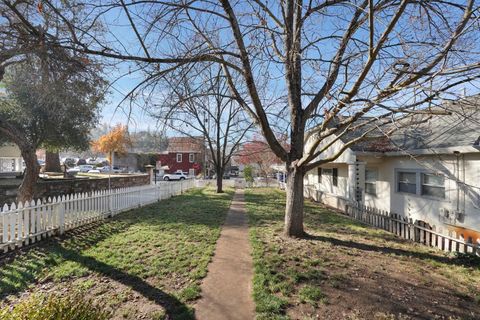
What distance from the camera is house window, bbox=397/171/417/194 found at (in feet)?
31.5

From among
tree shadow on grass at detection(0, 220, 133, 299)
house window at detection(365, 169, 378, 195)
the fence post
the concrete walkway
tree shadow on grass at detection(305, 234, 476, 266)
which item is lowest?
tree shadow on grass at detection(305, 234, 476, 266)

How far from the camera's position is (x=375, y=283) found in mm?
4445

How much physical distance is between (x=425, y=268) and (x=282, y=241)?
2893 mm

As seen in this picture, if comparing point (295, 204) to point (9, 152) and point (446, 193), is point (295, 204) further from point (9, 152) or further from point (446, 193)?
point (9, 152)

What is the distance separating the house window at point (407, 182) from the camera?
961cm

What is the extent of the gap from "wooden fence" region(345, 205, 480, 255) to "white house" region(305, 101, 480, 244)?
0.47 m

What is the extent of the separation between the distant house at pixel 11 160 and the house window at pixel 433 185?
3598 centimetres

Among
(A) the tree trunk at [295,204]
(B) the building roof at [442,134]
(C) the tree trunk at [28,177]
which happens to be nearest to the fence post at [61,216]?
(C) the tree trunk at [28,177]

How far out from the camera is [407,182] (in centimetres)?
997

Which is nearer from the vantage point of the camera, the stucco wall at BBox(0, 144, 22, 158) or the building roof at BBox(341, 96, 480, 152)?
the building roof at BBox(341, 96, 480, 152)

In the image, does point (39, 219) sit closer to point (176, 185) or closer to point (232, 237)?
point (232, 237)

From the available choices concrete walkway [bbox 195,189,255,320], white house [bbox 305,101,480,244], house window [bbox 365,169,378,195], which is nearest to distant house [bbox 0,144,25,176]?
concrete walkway [bbox 195,189,255,320]

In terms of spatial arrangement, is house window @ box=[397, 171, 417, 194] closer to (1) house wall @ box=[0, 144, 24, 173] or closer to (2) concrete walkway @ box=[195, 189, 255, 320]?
(2) concrete walkway @ box=[195, 189, 255, 320]

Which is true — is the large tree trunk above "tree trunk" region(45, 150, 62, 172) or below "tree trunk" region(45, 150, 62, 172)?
below
